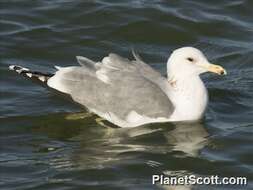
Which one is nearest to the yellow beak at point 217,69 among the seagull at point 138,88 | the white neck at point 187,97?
the seagull at point 138,88

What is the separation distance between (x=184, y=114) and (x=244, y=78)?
202cm

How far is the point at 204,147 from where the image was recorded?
10.4m

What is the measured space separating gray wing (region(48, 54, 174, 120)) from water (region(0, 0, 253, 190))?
0.88 feet

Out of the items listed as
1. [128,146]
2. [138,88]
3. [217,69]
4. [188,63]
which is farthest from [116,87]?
[217,69]

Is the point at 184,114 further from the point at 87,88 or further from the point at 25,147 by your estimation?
the point at 25,147

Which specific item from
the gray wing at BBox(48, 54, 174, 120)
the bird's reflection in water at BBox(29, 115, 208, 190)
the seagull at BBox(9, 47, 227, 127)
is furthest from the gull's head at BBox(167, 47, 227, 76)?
the bird's reflection in water at BBox(29, 115, 208, 190)

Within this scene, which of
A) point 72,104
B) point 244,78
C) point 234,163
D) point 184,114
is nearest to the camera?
point 234,163

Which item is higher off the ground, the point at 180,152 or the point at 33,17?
the point at 33,17

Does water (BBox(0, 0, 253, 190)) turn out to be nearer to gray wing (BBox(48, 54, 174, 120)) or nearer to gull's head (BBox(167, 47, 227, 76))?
gray wing (BBox(48, 54, 174, 120))

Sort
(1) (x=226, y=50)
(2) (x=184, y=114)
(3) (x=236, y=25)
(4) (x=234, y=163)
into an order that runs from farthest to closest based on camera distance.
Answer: (3) (x=236, y=25) → (1) (x=226, y=50) → (2) (x=184, y=114) → (4) (x=234, y=163)

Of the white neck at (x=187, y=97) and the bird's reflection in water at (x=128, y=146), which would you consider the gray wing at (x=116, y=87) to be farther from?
the bird's reflection in water at (x=128, y=146)

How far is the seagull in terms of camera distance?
10531 mm

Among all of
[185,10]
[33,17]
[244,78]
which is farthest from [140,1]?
[244,78]

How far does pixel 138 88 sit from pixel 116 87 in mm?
259
